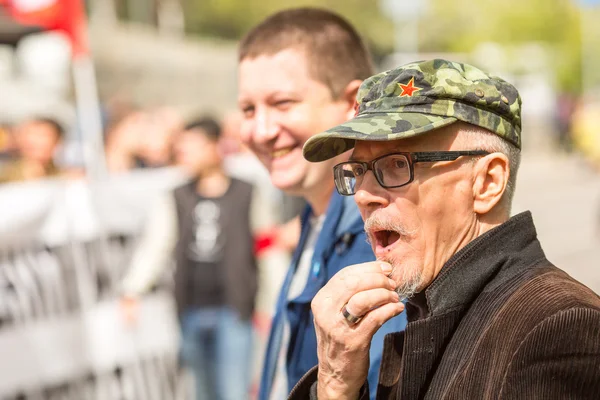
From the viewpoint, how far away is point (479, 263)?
1.89 m

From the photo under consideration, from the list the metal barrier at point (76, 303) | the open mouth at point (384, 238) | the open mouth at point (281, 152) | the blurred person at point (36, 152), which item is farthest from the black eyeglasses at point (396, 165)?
the blurred person at point (36, 152)

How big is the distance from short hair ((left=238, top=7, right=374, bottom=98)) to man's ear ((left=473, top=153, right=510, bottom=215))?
1.06 m

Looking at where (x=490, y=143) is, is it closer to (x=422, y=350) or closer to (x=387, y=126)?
(x=387, y=126)

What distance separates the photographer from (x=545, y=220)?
19.4 m

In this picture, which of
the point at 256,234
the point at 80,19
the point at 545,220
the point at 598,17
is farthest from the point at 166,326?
the point at 598,17

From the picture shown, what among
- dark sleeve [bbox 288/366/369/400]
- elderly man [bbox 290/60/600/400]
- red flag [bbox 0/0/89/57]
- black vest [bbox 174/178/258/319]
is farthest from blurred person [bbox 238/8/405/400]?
red flag [bbox 0/0/89/57]

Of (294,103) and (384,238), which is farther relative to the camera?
(294,103)

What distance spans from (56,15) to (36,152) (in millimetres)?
1055

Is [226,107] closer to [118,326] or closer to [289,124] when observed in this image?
[118,326]

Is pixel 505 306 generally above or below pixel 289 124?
below

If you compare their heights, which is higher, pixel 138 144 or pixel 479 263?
pixel 138 144

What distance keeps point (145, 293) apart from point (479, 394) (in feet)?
17.2

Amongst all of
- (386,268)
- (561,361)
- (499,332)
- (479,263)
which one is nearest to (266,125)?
(386,268)

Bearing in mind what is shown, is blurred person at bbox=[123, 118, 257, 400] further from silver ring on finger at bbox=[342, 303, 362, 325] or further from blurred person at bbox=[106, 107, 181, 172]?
silver ring on finger at bbox=[342, 303, 362, 325]
